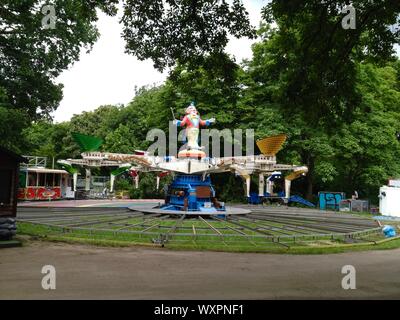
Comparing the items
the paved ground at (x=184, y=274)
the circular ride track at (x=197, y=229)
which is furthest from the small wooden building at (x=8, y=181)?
the paved ground at (x=184, y=274)

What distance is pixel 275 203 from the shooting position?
36.0m

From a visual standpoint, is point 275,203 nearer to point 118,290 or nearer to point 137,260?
point 137,260

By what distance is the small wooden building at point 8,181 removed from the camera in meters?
14.8

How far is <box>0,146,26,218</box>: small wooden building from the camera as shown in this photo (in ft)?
48.7

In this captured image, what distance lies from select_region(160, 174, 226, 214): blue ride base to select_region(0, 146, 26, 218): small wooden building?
9.29 m

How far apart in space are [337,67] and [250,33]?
304cm

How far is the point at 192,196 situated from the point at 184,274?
12448 mm

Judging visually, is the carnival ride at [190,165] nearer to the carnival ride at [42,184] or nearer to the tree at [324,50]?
the tree at [324,50]

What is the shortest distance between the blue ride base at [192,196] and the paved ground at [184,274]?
8787mm

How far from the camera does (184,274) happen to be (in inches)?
391
